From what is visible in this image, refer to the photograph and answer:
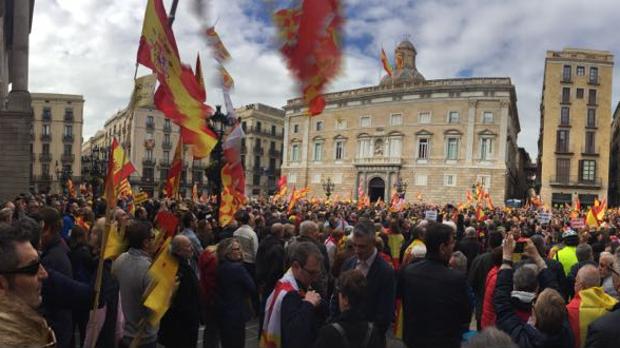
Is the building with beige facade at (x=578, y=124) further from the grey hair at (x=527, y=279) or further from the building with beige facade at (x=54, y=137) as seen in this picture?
the building with beige facade at (x=54, y=137)

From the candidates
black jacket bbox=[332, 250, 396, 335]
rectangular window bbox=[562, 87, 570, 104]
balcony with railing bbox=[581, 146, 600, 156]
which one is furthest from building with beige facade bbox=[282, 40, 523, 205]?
black jacket bbox=[332, 250, 396, 335]

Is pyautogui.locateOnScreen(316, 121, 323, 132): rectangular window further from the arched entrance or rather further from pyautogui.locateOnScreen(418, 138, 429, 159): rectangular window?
pyautogui.locateOnScreen(418, 138, 429, 159): rectangular window

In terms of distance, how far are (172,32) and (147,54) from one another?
514 mm

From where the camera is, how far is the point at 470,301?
3.70 meters

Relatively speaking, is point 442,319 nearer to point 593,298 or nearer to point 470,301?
point 470,301

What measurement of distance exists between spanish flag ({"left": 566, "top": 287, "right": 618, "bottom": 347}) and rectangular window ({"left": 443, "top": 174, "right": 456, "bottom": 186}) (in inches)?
1825

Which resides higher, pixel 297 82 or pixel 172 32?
pixel 172 32

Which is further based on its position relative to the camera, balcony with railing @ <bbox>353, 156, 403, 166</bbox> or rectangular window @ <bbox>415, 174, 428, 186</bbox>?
balcony with railing @ <bbox>353, 156, 403, 166</bbox>

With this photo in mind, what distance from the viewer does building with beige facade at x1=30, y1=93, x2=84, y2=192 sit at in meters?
59.5

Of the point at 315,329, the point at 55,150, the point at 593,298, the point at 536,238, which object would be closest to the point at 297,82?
the point at 315,329

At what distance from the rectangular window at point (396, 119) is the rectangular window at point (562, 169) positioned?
53.6 ft

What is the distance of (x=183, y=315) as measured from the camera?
4.26 meters

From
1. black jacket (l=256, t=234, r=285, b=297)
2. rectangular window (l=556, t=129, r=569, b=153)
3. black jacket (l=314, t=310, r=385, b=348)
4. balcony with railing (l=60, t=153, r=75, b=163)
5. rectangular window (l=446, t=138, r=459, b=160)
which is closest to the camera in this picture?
black jacket (l=314, t=310, r=385, b=348)

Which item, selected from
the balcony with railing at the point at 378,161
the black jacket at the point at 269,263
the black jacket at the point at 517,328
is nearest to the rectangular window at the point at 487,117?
the balcony with railing at the point at 378,161
